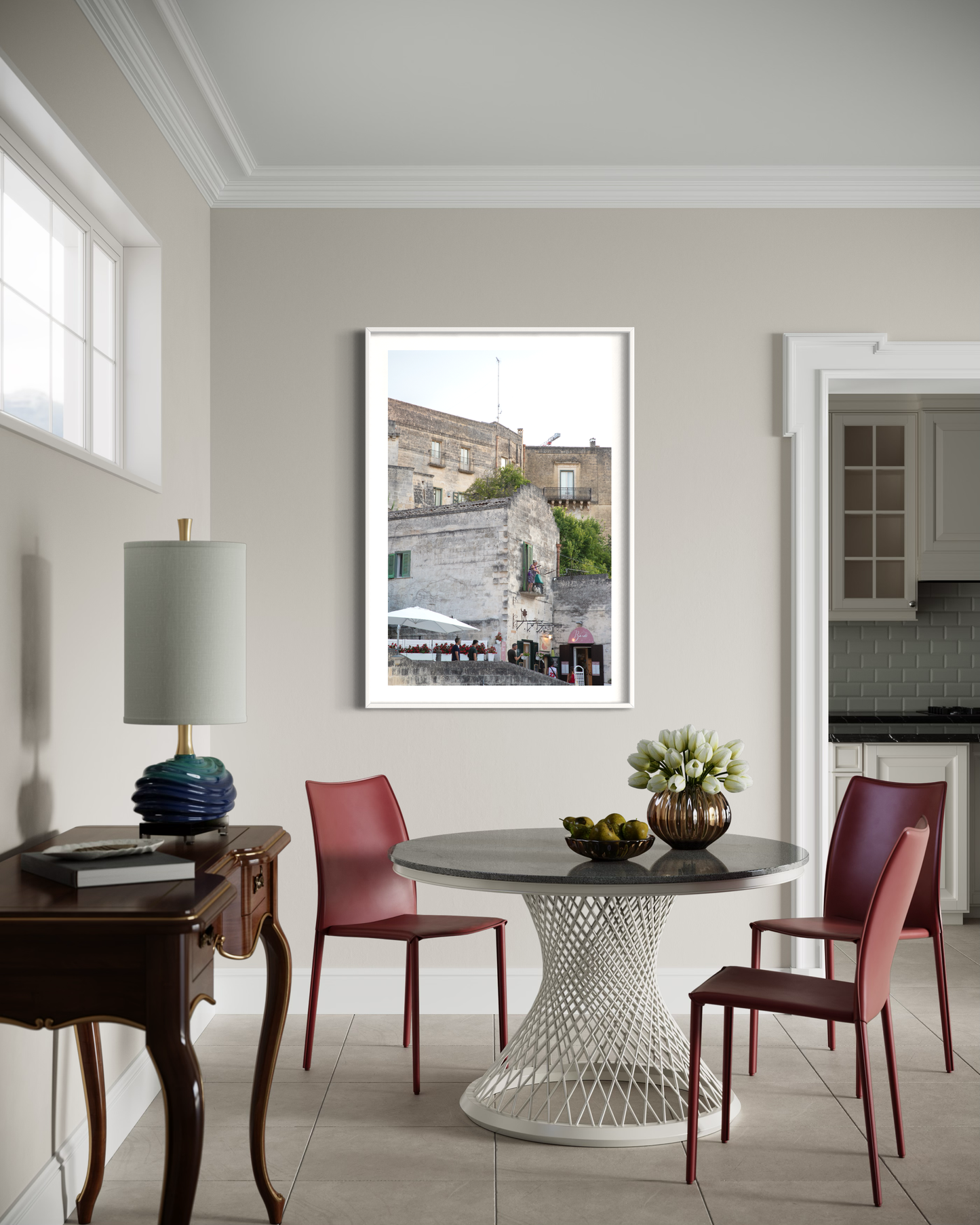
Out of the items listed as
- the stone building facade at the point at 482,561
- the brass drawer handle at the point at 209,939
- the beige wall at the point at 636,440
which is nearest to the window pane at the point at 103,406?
the beige wall at the point at 636,440

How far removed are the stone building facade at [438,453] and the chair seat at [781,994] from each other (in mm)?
2075

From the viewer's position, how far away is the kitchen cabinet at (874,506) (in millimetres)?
5844

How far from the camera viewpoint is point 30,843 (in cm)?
249

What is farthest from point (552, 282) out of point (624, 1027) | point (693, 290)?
point (624, 1027)

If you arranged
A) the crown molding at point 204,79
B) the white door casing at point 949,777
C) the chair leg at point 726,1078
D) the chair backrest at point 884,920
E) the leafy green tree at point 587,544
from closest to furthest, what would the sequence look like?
the chair backrest at point 884,920 < the chair leg at point 726,1078 < the crown molding at point 204,79 < the leafy green tree at point 587,544 < the white door casing at point 949,777

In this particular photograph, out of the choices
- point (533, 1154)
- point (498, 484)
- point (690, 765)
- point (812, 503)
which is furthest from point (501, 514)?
point (533, 1154)

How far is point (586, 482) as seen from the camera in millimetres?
4180

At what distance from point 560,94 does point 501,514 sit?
4.75 feet

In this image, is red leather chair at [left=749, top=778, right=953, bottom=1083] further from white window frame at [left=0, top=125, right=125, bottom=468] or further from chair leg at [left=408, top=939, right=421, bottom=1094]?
white window frame at [left=0, top=125, right=125, bottom=468]

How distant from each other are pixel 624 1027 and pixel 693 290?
2619mm

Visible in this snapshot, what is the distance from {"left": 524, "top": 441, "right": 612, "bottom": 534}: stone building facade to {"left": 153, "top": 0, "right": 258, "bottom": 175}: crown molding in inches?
59.9

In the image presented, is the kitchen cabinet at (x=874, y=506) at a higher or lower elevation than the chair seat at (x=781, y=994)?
higher

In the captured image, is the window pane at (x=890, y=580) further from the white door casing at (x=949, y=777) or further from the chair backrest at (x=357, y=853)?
the chair backrest at (x=357, y=853)

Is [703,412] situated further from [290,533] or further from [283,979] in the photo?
[283,979]
